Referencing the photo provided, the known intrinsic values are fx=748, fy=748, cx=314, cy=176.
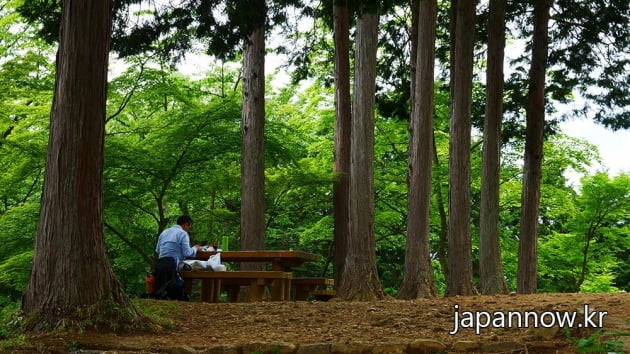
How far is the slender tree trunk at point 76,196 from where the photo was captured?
668cm

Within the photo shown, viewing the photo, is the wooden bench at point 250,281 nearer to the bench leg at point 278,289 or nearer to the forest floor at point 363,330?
the bench leg at point 278,289

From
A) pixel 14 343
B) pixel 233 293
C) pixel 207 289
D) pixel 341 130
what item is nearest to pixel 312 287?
pixel 233 293

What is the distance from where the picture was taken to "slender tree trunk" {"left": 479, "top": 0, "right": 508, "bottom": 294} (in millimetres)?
12461

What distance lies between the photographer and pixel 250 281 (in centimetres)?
993

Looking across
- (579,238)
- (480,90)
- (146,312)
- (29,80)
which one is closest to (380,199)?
(480,90)

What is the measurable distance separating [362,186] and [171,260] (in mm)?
3348

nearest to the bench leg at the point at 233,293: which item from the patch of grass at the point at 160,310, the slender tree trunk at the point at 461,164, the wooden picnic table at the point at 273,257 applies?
the wooden picnic table at the point at 273,257

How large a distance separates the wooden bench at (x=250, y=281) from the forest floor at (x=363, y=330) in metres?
0.94

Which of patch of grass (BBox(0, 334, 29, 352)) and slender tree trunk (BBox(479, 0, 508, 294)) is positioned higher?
slender tree trunk (BBox(479, 0, 508, 294))

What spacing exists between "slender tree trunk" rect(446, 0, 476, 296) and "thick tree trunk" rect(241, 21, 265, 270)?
3250mm

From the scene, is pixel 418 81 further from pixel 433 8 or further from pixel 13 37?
pixel 13 37

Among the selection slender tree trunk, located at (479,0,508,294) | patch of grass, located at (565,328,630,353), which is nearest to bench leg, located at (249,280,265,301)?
slender tree trunk, located at (479,0,508,294)

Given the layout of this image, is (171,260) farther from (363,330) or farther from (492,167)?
(492,167)

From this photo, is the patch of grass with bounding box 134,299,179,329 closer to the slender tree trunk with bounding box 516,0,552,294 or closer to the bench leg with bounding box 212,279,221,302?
the bench leg with bounding box 212,279,221,302
